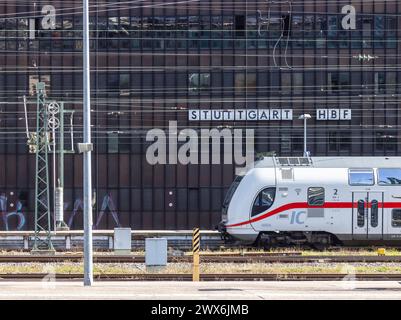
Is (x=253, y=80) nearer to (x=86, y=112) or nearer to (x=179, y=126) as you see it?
(x=179, y=126)

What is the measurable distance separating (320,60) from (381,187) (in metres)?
29.8

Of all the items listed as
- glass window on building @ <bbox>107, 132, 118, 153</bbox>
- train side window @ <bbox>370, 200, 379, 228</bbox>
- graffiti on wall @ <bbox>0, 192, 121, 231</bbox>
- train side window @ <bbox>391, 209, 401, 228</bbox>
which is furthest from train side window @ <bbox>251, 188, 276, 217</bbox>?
graffiti on wall @ <bbox>0, 192, 121, 231</bbox>

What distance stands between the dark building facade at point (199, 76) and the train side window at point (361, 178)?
27851 mm

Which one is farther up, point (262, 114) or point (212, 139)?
point (262, 114)

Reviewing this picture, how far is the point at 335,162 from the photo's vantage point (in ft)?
119

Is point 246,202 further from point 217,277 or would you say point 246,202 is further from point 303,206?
point 217,277

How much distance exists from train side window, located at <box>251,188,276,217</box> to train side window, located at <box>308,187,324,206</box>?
4.83 ft

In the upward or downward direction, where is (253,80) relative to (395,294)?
upward

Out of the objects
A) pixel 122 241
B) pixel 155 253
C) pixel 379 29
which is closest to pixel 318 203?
pixel 122 241

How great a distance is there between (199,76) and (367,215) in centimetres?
3037

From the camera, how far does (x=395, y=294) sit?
18672mm
